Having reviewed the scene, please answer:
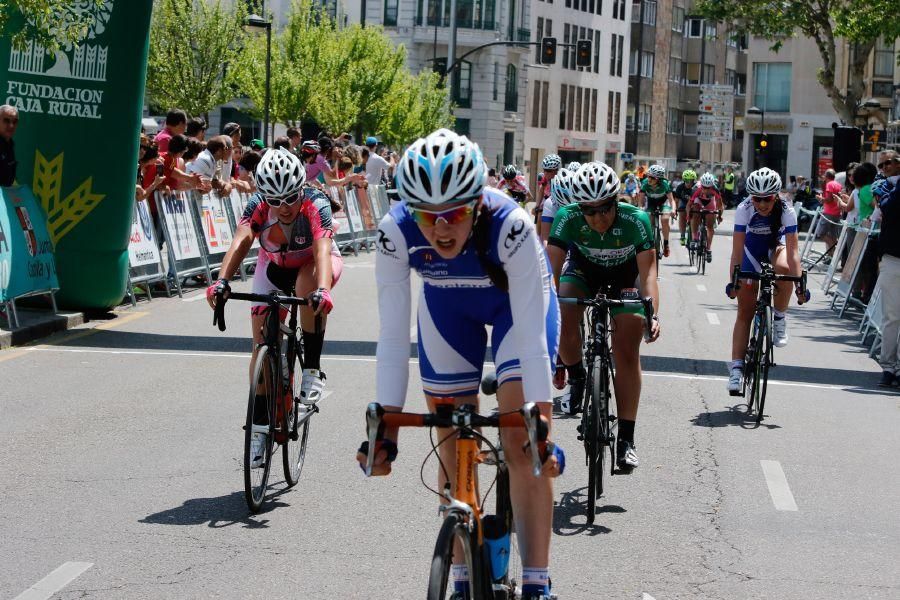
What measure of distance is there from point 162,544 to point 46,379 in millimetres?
5411

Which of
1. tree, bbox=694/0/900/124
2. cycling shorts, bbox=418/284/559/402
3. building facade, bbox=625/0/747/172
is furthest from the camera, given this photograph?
building facade, bbox=625/0/747/172

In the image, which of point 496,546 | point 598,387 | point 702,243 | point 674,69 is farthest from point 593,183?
point 674,69

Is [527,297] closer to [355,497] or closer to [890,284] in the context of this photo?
[355,497]

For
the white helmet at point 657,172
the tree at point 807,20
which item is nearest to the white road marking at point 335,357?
the white helmet at point 657,172

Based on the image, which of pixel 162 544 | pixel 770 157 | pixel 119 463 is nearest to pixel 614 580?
pixel 162 544

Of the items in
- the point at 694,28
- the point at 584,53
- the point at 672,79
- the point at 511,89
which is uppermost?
the point at 694,28

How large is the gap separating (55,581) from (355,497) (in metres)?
2.14

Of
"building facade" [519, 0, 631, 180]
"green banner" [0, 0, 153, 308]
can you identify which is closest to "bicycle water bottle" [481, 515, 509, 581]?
"green banner" [0, 0, 153, 308]

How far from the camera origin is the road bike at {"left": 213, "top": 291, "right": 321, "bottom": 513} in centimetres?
734

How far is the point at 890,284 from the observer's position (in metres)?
13.4

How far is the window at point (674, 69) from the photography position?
102m

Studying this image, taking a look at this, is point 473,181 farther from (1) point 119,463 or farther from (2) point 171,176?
(2) point 171,176

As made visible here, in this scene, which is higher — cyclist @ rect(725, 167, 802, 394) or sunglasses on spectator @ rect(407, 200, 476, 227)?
sunglasses on spectator @ rect(407, 200, 476, 227)

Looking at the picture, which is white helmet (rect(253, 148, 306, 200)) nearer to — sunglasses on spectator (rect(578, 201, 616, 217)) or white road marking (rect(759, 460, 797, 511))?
sunglasses on spectator (rect(578, 201, 616, 217))
